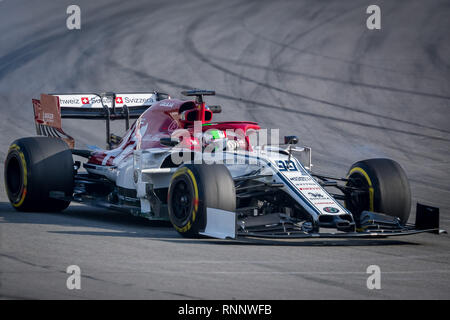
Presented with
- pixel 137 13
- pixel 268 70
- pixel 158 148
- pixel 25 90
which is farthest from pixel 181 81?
pixel 158 148

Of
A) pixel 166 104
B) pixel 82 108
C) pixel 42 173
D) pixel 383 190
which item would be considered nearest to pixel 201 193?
pixel 383 190

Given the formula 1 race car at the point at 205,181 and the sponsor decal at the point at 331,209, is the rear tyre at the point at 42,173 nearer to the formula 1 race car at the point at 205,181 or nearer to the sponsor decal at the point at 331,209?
the formula 1 race car at the point at 205,181

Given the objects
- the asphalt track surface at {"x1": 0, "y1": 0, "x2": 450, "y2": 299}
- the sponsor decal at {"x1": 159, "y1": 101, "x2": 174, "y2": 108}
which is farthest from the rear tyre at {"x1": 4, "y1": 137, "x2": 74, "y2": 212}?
the sponsor decal at {"x1": 159, "y1": 101, "x2": 174, "y2": 108}

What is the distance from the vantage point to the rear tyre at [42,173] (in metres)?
10.8

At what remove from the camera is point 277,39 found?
28.0m

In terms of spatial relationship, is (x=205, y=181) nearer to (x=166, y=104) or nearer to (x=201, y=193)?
(x=201, y=193)

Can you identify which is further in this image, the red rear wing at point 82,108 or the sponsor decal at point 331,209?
the red rear wing at point 82,108

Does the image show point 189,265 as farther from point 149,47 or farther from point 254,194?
point 149,47

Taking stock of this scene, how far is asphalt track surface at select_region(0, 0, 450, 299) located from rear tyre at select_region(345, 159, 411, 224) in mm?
393

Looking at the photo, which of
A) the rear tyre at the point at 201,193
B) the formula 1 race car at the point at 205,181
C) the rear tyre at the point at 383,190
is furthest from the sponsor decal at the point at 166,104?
the rear tyre at the point at 383,190

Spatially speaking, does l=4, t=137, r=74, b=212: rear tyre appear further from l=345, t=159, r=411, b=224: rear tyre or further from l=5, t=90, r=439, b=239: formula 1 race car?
l=345, t=159, r=411, b=224: rear tyre

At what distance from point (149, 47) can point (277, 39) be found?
458 centimetres

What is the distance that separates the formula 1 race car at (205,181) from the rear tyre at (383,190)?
12 mm

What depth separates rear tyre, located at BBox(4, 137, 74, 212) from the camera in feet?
35.3
